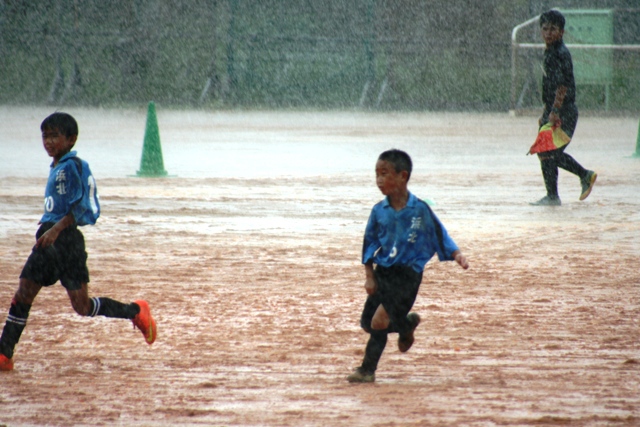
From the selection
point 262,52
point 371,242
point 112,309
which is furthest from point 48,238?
point 262,52

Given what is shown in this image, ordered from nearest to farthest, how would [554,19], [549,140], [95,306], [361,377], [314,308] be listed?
[361,377]
[95,306]
[314,308]
[554,19]
[549,140]

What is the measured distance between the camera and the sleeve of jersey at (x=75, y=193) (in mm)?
4523

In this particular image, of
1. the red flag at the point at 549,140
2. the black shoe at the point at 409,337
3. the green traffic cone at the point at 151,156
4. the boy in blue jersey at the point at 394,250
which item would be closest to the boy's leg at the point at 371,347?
the boy in blue jersey at the point at 394,250

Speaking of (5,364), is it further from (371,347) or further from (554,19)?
(554,19)

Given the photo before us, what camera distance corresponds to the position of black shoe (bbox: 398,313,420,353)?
4312 mm

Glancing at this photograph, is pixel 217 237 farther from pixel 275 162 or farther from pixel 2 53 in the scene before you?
pixel 2 53

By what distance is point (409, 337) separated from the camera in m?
4.40

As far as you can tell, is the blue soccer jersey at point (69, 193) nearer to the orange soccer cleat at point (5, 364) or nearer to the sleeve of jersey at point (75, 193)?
the sleeve of jersey at point (75, 193)

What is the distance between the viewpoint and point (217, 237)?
817 cm

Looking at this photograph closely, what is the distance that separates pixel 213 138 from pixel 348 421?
48.7 feet

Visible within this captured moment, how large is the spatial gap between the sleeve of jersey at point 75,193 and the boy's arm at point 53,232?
0.04 metres

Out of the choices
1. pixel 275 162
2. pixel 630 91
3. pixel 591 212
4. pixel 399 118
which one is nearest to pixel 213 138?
pixel 275 162

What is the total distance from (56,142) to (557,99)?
655 cm

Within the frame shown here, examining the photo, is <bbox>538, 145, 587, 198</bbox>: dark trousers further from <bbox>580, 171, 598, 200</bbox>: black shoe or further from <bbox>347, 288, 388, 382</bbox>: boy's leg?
<bbox>347, 288, 388, 382</bbox>: boy's leg
